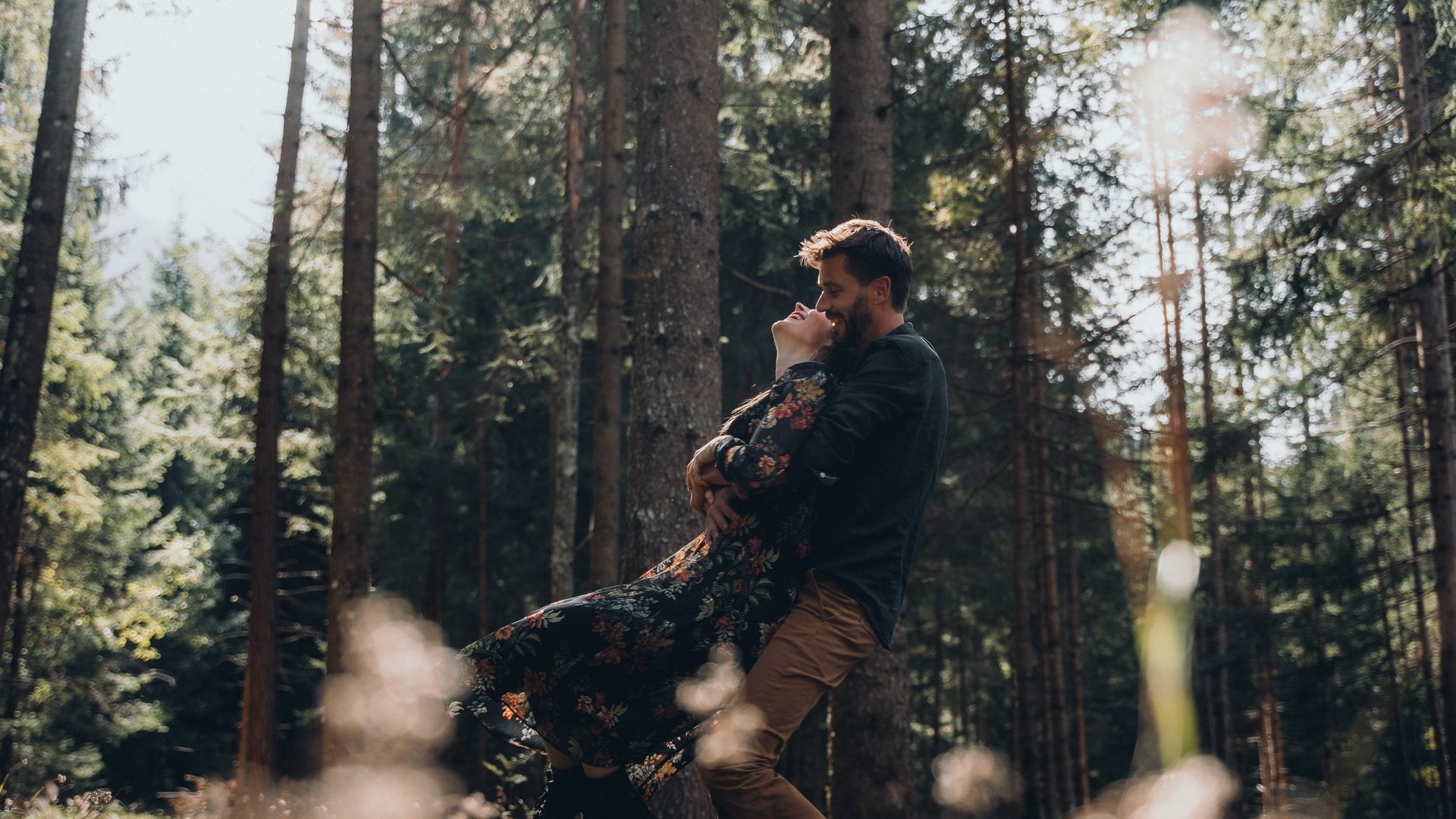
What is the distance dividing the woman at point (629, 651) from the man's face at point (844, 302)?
0.62ft

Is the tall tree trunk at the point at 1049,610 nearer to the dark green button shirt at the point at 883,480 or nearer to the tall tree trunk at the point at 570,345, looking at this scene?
the tall tree trunk at the point at 570,345

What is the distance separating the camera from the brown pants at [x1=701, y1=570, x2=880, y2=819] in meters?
2.95

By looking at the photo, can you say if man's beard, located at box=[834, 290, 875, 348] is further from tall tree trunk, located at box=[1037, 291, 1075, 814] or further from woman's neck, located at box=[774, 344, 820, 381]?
tall tree trunk, located at box=[1037, 291, 1075, 814]

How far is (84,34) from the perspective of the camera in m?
9.68

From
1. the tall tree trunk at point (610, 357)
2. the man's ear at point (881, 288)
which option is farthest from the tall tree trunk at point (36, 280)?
the man's ear at point (881, 288)

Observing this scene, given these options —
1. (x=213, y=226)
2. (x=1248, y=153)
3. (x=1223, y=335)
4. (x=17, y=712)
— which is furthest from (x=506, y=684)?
(x=17, y=712)

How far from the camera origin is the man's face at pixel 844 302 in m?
3.36

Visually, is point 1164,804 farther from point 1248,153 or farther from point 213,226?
point 213,226

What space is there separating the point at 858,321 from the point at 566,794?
1.83 m

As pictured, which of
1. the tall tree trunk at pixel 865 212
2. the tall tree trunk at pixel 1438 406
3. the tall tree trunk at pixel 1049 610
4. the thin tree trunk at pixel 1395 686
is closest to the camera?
the tall tree trunk at pixel 865 212

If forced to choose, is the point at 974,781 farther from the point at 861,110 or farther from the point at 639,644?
the point at 639,644

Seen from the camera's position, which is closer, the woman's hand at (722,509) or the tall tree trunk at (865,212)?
the woman's hand at (722,509)

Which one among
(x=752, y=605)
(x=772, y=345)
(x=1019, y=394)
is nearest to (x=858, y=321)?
(x=752, y=605)

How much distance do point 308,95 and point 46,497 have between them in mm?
8109
